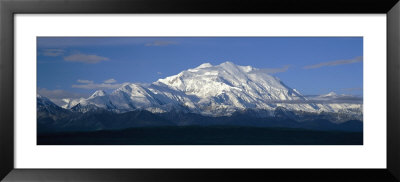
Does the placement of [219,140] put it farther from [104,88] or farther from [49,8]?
[49,8]

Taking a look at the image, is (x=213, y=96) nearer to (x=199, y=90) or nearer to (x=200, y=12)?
(x=199, y=90)

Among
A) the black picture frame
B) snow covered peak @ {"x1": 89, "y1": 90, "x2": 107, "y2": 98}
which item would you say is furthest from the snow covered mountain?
the black picture frame

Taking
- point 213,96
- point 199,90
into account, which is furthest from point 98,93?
point 213,96

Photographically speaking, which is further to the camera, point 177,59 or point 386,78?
point 177,59

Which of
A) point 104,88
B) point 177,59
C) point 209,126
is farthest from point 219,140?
point 104,88

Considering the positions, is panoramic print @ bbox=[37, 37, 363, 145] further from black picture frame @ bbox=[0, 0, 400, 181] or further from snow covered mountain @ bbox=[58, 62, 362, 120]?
black picture frame @ bbox=[0, 0, 400, 181]

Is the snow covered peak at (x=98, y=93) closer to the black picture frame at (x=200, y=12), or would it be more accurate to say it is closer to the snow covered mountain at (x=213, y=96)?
the snow covered mountain at (x=213, y=96)
